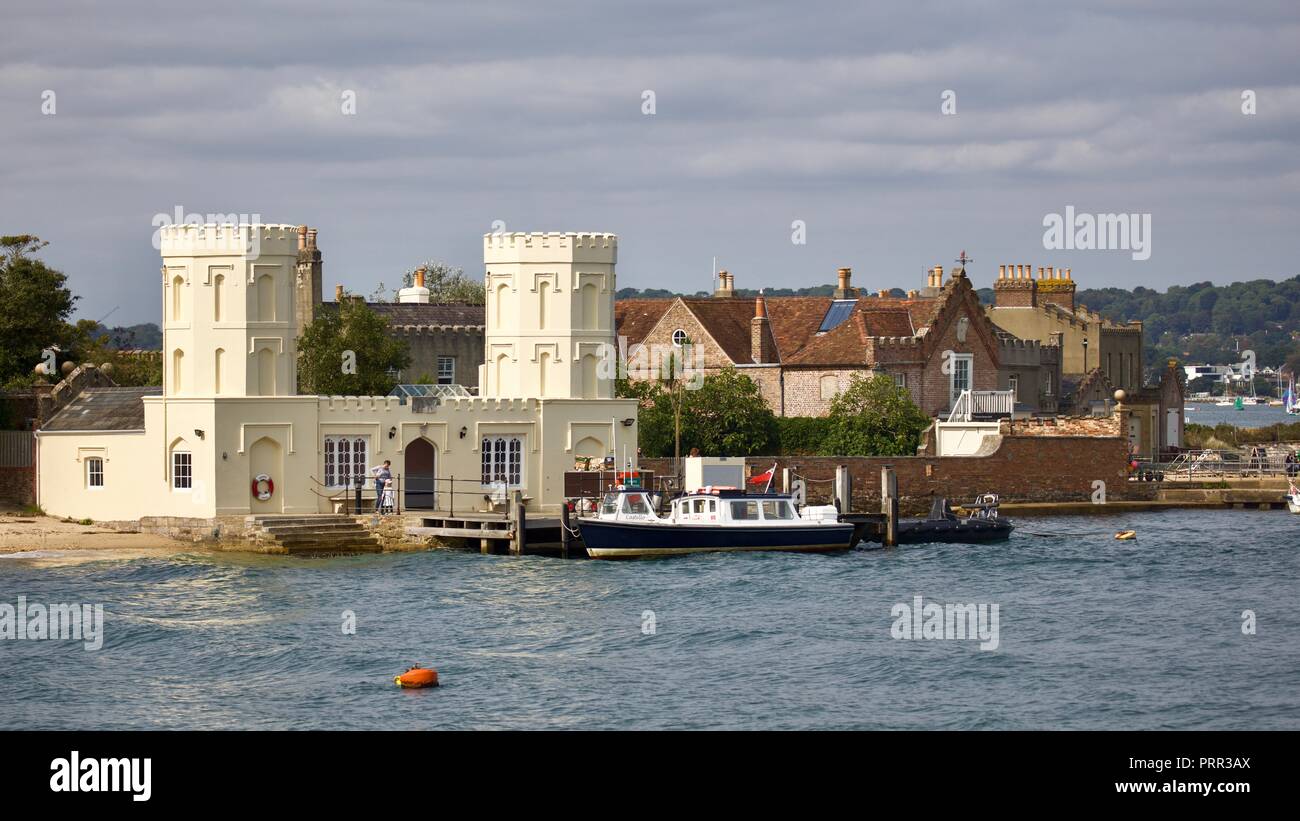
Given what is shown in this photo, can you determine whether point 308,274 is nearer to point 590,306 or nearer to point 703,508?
point 590,306

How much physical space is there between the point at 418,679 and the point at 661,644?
660 cm

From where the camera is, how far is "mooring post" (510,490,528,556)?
53.1m

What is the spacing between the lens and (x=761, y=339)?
7669 cm

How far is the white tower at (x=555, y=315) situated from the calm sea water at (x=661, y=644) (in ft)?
23.5

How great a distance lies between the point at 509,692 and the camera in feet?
119

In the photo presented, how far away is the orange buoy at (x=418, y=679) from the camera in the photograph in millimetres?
36250

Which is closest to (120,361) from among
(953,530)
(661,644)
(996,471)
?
(996,471)

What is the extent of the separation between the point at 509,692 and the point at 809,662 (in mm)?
6460

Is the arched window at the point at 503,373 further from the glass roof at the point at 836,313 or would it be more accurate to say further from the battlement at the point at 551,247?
the glass roof at the point at 836,313

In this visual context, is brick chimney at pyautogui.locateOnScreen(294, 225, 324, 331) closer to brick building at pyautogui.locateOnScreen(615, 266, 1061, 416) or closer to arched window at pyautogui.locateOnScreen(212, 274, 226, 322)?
brick building at pyautogui.locateOnScreen(615, 266, 1061, 416)

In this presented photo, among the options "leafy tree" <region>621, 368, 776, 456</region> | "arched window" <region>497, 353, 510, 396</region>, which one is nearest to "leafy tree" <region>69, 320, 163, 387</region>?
"arched window" <region>497, 353, 510, 396</region>

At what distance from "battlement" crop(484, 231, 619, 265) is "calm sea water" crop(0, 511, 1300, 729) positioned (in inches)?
385

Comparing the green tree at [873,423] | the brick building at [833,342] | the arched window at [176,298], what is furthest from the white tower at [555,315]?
the brick building at [833,342]

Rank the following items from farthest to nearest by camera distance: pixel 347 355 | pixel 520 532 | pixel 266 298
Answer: pixel 347 355, pixel 266 298, pixel 520 532
